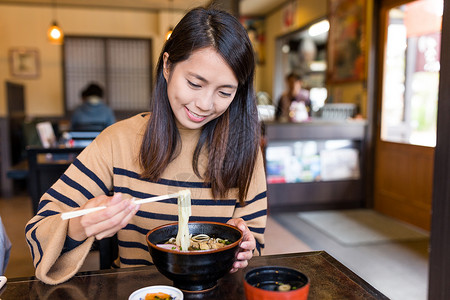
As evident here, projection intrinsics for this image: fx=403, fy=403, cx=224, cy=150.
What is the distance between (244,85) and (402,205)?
11.7 feet

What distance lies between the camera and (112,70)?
7.95 meters

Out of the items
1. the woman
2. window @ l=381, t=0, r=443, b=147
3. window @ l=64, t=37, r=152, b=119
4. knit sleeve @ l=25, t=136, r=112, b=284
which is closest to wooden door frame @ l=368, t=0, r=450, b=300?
the woman

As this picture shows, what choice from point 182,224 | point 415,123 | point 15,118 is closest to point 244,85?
point 182,224

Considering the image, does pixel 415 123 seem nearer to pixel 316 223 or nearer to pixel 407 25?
pixel 407 25

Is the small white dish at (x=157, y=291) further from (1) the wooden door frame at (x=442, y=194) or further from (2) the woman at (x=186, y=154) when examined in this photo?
(1) the wooden door frame at (x=442, y=194)

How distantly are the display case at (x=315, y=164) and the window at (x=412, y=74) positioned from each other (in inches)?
15.5

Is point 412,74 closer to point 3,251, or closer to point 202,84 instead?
point 202,84

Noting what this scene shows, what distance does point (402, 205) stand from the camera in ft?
13.7

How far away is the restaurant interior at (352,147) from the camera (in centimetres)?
215

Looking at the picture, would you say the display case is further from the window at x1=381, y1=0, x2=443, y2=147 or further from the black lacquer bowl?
the black lacquer bowl

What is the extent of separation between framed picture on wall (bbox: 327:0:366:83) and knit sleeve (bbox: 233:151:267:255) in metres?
3.83

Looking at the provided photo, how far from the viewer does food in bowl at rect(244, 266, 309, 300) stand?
0.66 meters

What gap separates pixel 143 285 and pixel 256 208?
48 cm


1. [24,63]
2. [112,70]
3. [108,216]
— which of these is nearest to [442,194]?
[108,216]
